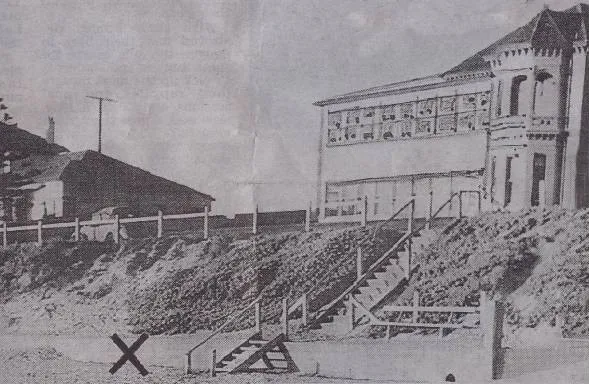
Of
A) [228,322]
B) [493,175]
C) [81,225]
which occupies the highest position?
[493,175]

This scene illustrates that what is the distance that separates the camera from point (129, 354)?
3816 mm

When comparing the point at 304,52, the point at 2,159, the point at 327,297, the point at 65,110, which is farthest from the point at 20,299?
the point at 304,52

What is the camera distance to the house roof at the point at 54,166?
3789 mm

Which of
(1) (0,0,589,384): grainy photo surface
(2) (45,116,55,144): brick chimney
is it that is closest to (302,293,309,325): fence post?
(1) (0,0,589,384): grainy photo surface

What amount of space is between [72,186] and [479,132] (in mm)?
1825

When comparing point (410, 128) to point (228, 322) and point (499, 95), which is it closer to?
point (499, 95)

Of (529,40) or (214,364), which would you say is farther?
(214,364)

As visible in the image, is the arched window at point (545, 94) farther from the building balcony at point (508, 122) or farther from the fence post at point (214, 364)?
the fence post at point (214, 364)

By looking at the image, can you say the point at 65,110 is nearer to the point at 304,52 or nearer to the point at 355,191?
the point at 304,52

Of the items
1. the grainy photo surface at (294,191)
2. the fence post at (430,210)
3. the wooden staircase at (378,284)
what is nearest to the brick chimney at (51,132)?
the grainy photo surface at (294,191)

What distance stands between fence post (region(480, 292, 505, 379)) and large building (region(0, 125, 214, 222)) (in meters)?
1.24

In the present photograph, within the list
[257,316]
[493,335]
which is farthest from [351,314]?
[493,335]

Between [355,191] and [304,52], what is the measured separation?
0.74 meters

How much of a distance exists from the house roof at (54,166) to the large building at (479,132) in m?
0.73
